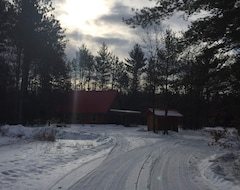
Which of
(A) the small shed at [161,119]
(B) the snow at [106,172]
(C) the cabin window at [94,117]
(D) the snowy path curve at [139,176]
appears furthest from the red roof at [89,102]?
(D) the snowy path curve at [139,176]

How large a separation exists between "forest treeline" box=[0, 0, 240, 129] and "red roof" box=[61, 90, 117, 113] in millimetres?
2109

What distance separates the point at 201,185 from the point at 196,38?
6630mm

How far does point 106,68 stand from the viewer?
3255 inches

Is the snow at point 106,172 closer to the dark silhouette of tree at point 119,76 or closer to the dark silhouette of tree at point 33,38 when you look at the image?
the dark silhouette of tree at point 33,38

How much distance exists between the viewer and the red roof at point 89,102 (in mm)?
63094

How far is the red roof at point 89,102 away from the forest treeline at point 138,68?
2109mm

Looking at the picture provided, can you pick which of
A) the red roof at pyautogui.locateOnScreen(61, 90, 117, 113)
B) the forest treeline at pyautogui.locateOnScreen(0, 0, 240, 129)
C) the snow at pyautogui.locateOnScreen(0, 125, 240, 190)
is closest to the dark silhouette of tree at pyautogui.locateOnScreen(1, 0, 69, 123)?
the forest treeline at pyautogui.locateOnScreen(0, 0, 240, 129)

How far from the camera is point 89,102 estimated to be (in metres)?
65.3

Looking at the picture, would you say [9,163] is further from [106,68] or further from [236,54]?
[106,68]

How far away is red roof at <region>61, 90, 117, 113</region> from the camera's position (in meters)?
63.1

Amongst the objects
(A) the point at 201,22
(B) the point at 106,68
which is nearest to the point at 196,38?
(A) the point at 201,22

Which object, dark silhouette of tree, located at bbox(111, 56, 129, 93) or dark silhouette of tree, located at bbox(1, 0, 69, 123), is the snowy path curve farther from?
dark silhouette of tree, located at bbox(111, 56, 129, 93)

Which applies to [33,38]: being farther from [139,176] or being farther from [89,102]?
[139,176]

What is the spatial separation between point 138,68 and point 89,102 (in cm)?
1926
